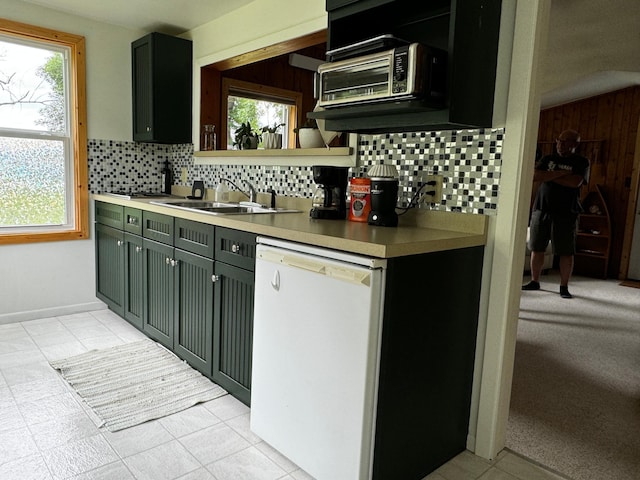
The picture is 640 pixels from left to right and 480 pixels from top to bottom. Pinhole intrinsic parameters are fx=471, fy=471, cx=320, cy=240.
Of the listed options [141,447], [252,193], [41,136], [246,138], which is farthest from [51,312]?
[141,447]

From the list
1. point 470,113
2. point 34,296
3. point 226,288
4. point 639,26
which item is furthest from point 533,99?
point 34,296

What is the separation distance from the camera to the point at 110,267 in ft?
11.6

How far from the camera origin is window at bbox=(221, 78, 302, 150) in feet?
13.1

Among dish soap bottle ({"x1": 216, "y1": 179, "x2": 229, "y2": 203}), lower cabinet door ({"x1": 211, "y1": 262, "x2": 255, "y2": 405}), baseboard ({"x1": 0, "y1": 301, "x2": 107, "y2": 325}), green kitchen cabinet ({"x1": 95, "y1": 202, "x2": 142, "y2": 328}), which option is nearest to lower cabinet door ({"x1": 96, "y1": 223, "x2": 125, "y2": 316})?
green kitchen cabinet ({"x1": 95, "y1": 202, "x2": 142, "y2": 328})

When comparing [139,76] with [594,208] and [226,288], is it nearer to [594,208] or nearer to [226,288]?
[226,288]

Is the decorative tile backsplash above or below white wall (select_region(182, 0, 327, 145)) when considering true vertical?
below

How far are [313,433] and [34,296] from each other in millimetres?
2805

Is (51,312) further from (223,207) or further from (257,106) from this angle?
(257,106)

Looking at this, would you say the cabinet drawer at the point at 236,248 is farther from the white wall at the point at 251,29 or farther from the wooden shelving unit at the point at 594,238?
the wooden shelving unit at the point at 594,238

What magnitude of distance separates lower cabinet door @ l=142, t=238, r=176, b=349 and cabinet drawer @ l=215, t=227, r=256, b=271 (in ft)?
1.77

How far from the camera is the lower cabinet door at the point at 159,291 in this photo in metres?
2.71

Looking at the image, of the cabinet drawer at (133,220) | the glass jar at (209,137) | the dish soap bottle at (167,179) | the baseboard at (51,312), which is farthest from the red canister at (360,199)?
the baseboard at (51,312)

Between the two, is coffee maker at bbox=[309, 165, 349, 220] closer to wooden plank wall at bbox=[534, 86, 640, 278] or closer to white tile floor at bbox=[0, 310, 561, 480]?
white tile floor at bbox=[0, 310, 561, 480]

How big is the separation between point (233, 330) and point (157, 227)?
0.99m
